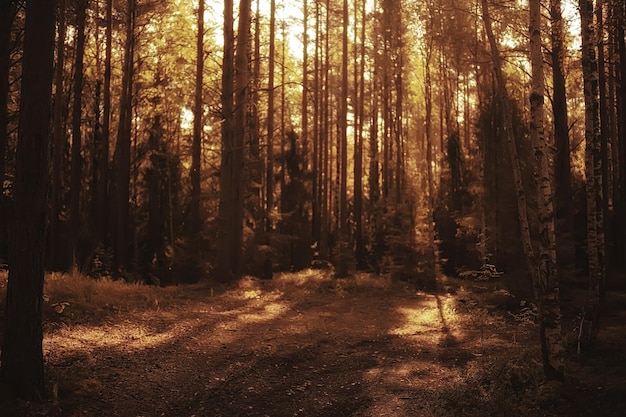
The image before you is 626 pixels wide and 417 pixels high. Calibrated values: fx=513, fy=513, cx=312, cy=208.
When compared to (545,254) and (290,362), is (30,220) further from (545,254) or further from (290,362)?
A: (545,254)

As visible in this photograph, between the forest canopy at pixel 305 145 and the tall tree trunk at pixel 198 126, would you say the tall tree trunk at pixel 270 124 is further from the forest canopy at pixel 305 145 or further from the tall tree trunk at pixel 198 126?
the tall tree trunk at pixel 198 126

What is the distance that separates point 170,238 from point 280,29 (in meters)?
12.6

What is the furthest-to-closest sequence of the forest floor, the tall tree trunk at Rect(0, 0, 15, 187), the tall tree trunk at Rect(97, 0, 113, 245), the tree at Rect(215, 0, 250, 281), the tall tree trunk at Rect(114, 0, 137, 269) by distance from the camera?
1. the tall tree trunk at Rect(97, 0, 113, 245)
2. the tall tree trunk at Rect(114, 0, 137, 269)
3. the tree at Rect(215, 0, 250, 281)
4. the tall tree trunk at Rect(0, 0, 15, 187)
5. the forest floor

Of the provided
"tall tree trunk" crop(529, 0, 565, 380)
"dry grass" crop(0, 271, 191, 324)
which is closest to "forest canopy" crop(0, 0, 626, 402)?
"tall tree trunk" crop(529, 0, 565, 380)

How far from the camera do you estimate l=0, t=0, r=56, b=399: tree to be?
5059 millimetres

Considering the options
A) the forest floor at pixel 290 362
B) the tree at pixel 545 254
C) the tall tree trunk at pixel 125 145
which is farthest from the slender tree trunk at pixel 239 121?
the tree at pixel 545 254

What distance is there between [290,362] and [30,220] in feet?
14.6

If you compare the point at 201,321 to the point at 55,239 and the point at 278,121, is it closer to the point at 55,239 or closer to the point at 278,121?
the point at 55,239

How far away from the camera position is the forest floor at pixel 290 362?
19.5 feet

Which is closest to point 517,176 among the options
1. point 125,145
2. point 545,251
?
point 545,251

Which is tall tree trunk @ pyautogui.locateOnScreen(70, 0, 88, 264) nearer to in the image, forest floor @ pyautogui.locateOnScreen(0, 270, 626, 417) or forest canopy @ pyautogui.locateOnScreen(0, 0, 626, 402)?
forest canopy @ pyautogui.locateOnScreen(0, 0, 626, 402)

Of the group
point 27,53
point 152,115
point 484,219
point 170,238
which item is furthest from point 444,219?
point 27,53

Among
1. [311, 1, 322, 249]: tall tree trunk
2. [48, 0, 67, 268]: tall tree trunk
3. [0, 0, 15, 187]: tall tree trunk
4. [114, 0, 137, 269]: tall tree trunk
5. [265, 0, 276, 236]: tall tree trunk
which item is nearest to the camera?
[0, 0, 15, 187]: tall tree trunk

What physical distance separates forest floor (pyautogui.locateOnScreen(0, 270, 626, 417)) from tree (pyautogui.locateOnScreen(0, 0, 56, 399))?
358mm
